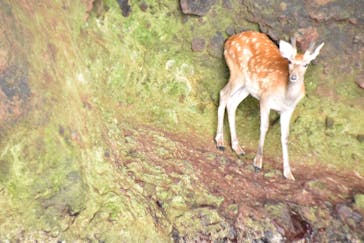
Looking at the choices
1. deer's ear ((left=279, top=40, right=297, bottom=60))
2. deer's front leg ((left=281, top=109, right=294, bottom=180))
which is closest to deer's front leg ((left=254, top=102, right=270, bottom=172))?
deer's front leg ((left=281, top=109, right=294, bottom=180))

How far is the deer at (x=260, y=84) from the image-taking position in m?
5.17

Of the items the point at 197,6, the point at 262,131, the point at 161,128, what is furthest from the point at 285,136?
the point at 197,6

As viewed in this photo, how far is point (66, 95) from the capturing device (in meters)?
4.07

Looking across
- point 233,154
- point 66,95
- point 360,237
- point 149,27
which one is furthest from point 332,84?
point 66,95

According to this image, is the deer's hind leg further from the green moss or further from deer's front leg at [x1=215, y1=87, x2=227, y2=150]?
the green moss

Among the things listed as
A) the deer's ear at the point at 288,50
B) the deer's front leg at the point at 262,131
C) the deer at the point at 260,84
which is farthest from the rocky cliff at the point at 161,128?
the deer's ear at the point at 288,50

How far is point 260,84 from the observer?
5391mm

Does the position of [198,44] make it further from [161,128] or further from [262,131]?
[262,131]

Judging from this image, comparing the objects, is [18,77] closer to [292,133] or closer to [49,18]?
[49,18]

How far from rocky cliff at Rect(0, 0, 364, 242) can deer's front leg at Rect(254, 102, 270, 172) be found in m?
0.11

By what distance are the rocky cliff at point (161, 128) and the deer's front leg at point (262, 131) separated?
0.37 ft

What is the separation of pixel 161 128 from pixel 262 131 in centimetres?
133

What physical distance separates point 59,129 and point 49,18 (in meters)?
1.10

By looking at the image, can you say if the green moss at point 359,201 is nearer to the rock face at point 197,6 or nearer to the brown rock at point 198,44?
the brown rock at point 198,44
